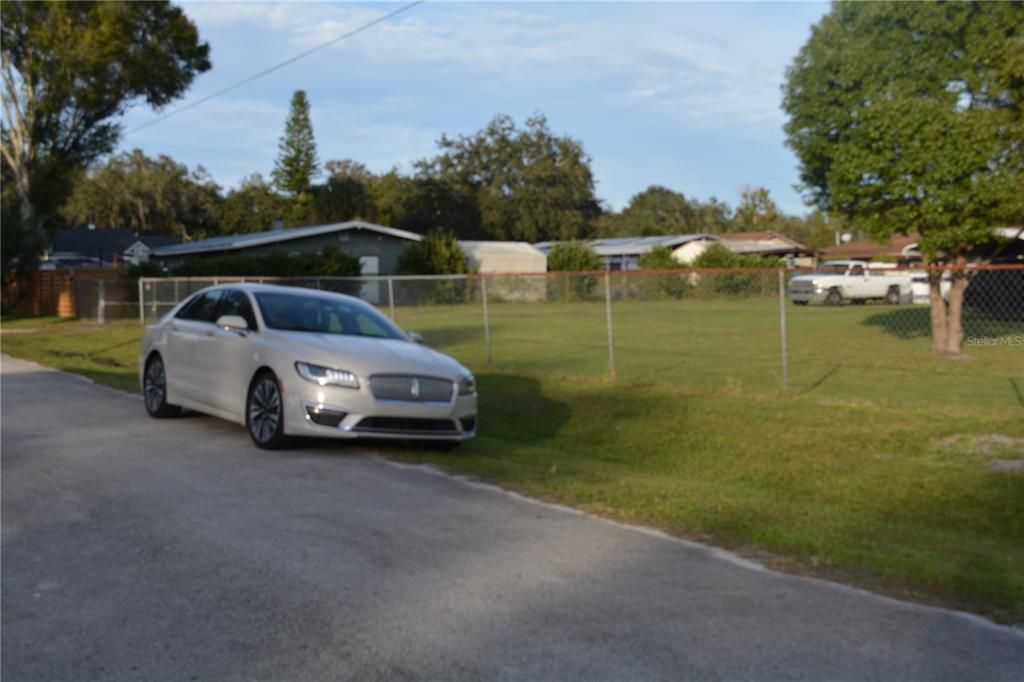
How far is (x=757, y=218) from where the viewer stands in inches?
4134

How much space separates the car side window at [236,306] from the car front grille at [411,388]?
1.73 meters

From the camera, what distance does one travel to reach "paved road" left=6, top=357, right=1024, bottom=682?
4.45 metres

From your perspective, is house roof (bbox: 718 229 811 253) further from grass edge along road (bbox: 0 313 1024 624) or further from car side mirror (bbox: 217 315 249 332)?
car side mirror (bbox: 217 315 249 332)

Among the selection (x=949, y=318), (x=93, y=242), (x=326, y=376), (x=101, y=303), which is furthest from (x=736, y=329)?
(x=93, y=242)

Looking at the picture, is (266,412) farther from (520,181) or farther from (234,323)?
(520,181)

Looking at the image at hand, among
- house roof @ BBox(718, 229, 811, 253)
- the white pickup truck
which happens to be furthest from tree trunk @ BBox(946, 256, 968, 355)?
house roof @ BBox(718, 229, 811, 253)

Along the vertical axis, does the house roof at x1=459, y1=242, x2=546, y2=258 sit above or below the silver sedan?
above

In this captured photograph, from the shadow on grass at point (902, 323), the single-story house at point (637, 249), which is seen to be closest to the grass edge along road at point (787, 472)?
the shadow on grass at point (902, 323)

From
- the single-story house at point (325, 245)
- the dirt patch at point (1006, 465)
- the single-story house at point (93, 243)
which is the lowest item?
the dirt patch at point (1006, 465)

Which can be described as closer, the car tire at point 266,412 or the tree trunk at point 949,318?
the car tire at point 266,412

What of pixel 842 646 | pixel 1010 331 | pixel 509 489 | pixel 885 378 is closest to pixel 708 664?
pixel 842 646

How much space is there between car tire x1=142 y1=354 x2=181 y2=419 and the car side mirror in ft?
5.10

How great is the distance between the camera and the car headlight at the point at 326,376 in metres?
9.29

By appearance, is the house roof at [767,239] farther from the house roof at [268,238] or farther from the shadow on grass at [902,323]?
the shadow on grass at [902,323]
